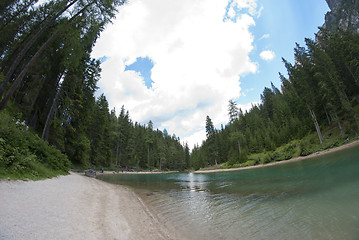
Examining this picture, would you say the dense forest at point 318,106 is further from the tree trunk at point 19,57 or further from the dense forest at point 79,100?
the tree trunk at point 19,57

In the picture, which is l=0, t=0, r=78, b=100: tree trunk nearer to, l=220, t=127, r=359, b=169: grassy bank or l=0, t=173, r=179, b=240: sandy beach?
l=0, t=173, r=179, b=240: sandy beach

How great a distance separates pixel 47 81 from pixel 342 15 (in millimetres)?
141589

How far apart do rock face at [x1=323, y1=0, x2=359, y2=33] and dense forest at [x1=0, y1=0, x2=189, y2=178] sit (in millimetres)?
117233

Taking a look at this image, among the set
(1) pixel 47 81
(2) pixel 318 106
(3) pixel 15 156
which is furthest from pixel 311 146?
(1) pixel 47 81

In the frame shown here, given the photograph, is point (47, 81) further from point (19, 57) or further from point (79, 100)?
point (19, 57)

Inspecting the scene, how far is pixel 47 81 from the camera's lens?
2208cm

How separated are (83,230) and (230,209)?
6.52 metres

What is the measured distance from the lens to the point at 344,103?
3112 centimetres

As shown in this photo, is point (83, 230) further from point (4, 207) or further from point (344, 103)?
point (344, 103)

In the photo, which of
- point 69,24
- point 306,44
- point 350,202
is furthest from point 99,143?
point 306,44

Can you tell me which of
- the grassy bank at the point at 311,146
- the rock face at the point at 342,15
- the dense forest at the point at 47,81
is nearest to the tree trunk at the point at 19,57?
the dense forest at the point at 47,81

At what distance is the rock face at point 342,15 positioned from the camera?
263 ft

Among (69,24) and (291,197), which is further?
(69,24)

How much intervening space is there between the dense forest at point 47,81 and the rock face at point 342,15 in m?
117
